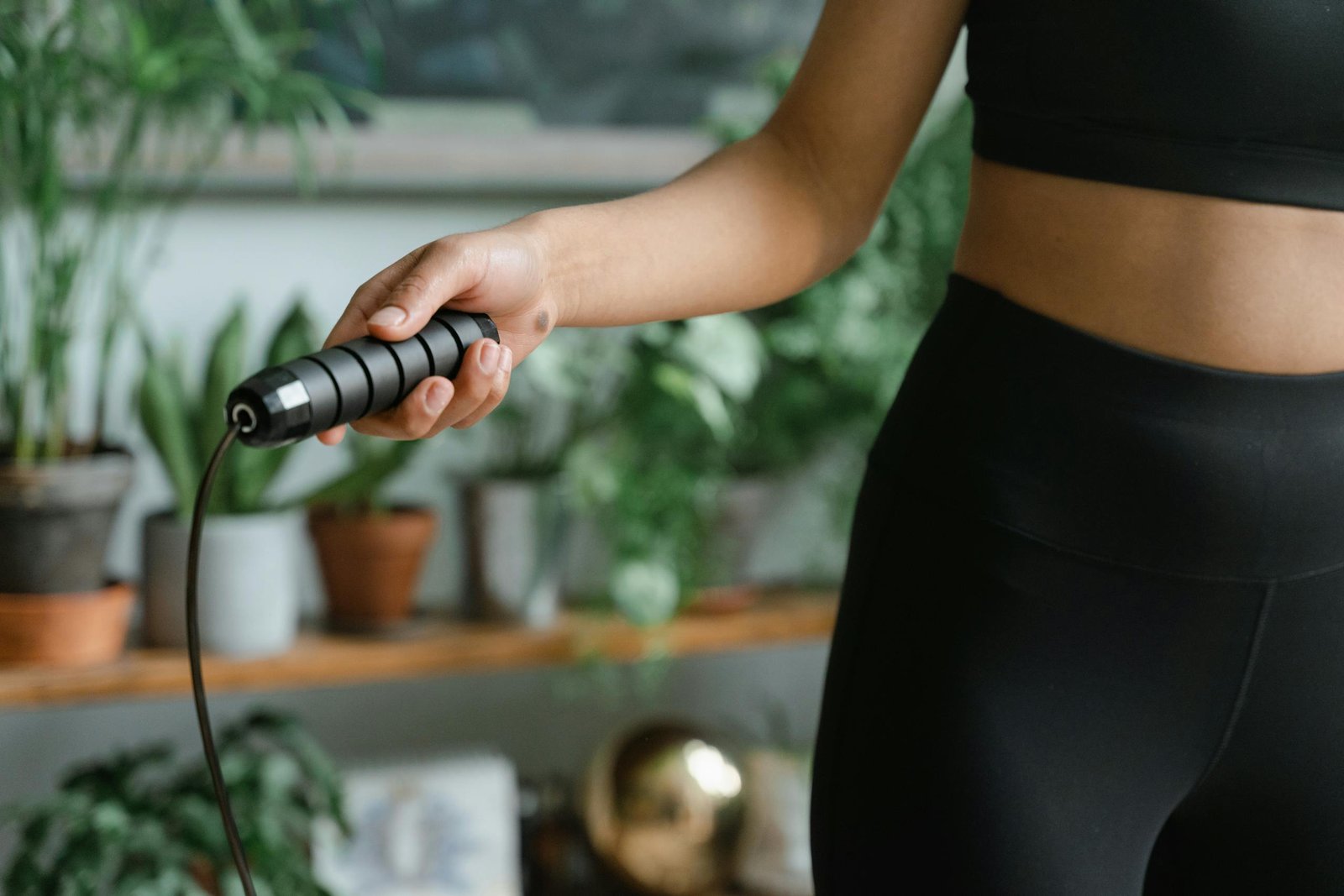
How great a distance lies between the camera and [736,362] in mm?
1383

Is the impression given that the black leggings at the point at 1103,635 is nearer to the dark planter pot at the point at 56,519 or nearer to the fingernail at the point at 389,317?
the fingernail at the point at 389,317

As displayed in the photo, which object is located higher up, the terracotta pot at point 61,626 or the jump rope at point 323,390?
the jump rope at point 323,390

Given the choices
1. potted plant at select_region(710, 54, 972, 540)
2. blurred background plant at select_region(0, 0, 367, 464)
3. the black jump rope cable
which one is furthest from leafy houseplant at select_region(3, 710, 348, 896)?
the black jump rope cable

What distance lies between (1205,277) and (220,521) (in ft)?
3.42

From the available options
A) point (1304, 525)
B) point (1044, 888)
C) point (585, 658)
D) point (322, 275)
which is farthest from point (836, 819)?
point (322, 275)

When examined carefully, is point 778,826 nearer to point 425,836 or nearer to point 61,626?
point 425,836

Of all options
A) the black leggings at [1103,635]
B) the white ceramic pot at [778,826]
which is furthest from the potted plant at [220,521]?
the black leggings at [1103,635]

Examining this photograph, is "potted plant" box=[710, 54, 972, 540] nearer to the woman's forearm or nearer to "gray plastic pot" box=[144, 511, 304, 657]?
"gray plastic pot" box=[144, 511, 304, 657]

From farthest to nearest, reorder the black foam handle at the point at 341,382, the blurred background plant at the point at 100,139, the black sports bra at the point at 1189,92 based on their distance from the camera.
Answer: the blurred background plant at the point at 100,139
the black sports bra at the point at 1189,92
the black foam handle at the point at 341,382

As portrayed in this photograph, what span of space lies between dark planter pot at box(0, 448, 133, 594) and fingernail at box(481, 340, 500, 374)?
0.84 m

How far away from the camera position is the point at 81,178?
1370mm

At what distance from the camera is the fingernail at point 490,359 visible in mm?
524

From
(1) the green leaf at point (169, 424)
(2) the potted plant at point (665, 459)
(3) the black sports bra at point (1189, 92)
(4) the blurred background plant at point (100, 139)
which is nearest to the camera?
(3) the black sports bra at point (1189, 92)

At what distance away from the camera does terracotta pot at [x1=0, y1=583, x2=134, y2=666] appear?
122 centimetres
